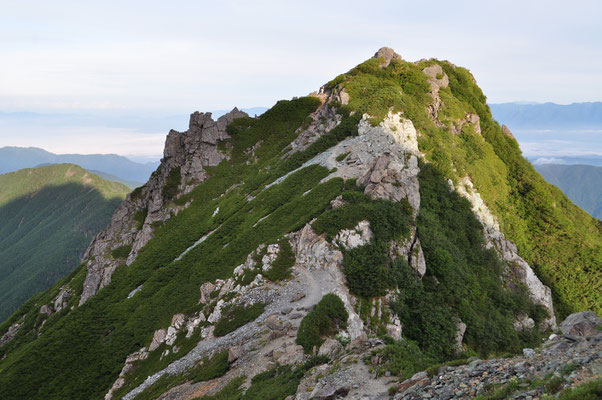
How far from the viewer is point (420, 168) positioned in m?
46.7

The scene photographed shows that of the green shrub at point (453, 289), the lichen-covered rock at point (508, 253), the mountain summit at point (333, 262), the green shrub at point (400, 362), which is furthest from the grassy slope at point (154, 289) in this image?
the lichen-covered rock at point (508, 253)

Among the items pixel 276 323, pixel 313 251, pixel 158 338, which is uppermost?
pixel 313 251

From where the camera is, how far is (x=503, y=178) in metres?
61.5

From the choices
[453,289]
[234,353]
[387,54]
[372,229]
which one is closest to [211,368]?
[234,353]

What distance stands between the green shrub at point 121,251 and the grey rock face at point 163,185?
76cm

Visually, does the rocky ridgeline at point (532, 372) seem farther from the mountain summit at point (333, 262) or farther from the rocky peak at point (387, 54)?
the rocky peak at point (387, 54)

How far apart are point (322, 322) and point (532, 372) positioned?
14.4 meters

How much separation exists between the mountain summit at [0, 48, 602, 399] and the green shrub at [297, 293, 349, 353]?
0.13 metres

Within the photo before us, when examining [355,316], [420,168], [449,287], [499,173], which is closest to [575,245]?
[499,173]

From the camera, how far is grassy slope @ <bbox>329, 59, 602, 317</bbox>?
171 ft

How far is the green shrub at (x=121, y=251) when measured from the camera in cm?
6444

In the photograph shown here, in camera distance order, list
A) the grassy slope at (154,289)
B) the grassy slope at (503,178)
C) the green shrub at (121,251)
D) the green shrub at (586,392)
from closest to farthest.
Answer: the green shrub at (586,392), the grassy slope at (154,289), the grassy slope at (503,178), the green shrub at (121,251)

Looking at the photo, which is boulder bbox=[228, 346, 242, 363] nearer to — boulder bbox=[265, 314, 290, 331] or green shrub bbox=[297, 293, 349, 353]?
boulder bbox=[265, 314, 290, 331]

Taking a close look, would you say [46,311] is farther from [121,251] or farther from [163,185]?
[163,185]
